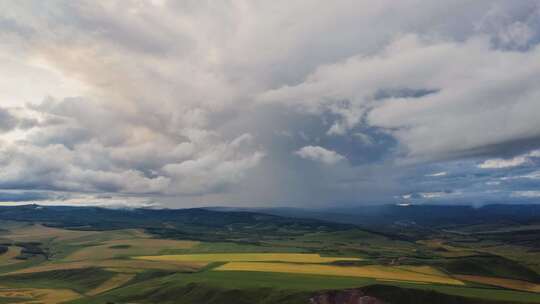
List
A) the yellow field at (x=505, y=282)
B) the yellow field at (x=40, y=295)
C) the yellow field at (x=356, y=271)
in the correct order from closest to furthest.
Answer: the yellow field at (x=40, y=295), the yellow field at (x=356, y=271), the yellow field at (x=505, y=282)

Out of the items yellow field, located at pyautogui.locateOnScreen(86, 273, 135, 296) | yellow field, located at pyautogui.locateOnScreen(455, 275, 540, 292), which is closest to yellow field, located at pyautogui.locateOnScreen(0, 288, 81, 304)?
yellow field, located at pyautogui.locateOnScreen(86, 273, 135, 296)

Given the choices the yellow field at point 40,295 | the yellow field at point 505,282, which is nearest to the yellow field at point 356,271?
the yellow field at point 505,282

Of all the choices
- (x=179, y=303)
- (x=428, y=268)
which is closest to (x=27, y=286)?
(x=179, y=303)

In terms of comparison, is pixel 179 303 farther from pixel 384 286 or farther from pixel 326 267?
pixel 326 267

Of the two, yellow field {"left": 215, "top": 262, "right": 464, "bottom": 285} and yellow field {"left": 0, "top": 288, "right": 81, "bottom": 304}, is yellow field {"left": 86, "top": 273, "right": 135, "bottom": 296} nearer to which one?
yellow field {"left": 0, "top": 288, "right": 81, "bottom": 304}

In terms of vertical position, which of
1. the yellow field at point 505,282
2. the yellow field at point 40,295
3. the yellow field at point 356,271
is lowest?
the yellow field at point 40,295

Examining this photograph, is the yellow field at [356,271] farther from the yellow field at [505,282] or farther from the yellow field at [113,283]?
the yellow field at [113,283]
